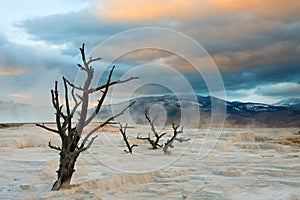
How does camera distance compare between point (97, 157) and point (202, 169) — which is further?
point (97, 157)

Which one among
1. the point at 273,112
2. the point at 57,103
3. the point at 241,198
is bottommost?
the point at 241,198

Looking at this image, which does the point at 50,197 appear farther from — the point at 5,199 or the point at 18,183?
the point at 18,183

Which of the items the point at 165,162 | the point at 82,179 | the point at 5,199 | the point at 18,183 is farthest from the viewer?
the point at 165,162

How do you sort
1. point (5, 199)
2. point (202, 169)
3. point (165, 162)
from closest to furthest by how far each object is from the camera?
point (5, 199), point (202, 169), point (165, 162)

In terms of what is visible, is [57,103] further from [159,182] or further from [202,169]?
[202,169]

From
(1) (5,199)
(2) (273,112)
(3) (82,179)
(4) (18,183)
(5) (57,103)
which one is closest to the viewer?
(1) (5,199)

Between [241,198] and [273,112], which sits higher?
[273,112]

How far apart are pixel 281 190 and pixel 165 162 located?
6.27 m

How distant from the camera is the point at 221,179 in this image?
1247 cm

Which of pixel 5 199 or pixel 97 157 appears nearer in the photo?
pixel 5 199

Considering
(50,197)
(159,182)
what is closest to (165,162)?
(159,182)

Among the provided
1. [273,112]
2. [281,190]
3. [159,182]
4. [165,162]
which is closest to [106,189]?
[159,182]

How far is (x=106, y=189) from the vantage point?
11195 mm

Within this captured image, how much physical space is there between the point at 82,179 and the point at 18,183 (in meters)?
1.70
